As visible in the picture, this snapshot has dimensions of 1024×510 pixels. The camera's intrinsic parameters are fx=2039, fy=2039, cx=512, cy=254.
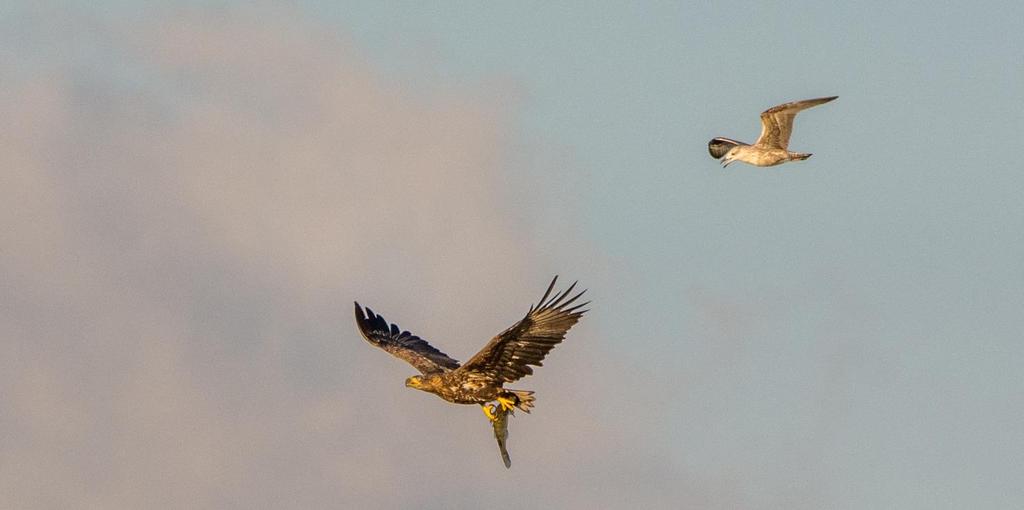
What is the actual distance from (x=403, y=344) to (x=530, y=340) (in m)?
8.92

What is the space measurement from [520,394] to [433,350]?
7203 mm

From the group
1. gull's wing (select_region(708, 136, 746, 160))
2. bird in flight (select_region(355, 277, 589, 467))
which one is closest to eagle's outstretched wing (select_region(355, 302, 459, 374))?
bird in flight (select_region(355, 277, 589, 467))

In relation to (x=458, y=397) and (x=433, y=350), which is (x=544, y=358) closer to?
(x=458, y=397)

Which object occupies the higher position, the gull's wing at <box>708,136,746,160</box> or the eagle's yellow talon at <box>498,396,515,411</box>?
the gull's wing at <box>708,136,746,160</box>

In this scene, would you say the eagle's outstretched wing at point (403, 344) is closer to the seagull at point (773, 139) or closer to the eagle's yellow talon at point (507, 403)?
the eagle's yellow talon at point (507, 403)

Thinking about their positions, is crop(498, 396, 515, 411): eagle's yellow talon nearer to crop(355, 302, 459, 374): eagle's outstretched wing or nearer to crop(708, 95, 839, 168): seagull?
crop(355, 302, 459, 374): eagle's outstretched wing

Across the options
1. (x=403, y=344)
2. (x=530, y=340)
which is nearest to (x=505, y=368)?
(x=530, y=340)

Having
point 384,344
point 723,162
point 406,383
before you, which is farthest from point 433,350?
point 723,162

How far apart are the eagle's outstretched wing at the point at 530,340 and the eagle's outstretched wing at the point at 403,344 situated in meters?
4.19

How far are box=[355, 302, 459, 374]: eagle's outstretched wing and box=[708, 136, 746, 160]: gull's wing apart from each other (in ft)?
25.3

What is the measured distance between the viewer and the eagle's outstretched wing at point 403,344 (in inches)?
1769

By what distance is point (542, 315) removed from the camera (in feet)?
127

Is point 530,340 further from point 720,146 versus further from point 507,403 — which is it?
point 720,146

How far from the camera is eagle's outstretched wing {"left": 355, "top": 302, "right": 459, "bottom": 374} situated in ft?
147
